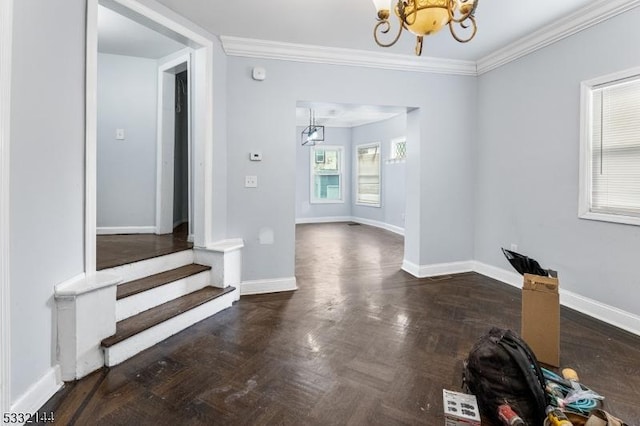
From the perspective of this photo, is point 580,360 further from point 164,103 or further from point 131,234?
point 164,103

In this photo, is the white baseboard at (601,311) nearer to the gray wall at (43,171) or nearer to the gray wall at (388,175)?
the gray wall at (43,171)

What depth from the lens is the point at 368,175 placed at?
31.0 ft

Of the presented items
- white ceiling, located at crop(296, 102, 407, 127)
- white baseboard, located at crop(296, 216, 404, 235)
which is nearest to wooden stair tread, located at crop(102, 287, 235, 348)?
white ceiling, located at crop(296, 102, 407, 127)

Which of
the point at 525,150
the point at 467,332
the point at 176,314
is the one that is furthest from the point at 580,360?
the point at 176,314

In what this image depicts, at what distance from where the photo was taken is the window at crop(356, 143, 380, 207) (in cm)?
909

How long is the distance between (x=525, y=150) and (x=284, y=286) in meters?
3.12

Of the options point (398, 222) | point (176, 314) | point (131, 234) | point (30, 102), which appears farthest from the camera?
point (398, 222)

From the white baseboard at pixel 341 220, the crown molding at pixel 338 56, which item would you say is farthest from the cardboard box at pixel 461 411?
the white baseboard at pixel 341 220

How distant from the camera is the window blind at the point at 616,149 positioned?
2.78 metres

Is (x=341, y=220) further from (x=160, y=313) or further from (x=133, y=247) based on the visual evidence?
(x=160, y=313)

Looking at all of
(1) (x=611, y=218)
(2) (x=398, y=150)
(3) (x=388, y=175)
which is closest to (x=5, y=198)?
(1) (x=611, y=218)

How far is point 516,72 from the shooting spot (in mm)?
3850

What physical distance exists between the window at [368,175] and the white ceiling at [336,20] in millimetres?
5302

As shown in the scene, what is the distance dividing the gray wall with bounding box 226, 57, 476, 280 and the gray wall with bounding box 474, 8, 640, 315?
0.31 meters
